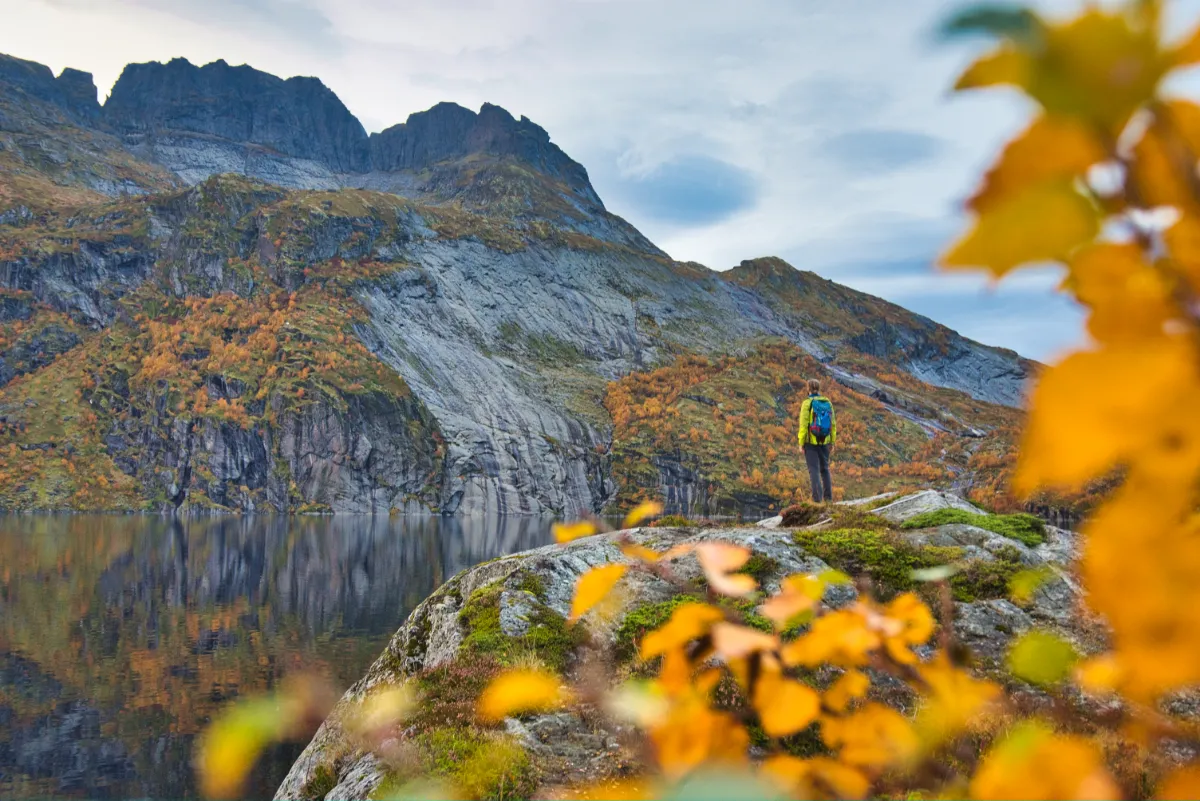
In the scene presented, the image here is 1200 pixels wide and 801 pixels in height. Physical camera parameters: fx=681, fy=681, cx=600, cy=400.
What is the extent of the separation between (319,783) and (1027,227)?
7.34m

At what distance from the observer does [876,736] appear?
3.50 ft

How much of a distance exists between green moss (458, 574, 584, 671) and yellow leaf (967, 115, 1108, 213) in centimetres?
637

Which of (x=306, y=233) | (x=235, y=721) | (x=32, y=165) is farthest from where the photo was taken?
(x=32, y=165)

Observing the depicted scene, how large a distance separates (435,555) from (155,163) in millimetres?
205855

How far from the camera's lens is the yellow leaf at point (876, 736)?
100cm

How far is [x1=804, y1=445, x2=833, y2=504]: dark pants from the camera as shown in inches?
505

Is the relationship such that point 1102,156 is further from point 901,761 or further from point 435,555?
point 435,555

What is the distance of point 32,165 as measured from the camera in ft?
523

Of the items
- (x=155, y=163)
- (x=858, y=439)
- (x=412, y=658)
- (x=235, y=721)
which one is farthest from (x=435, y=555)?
(x=155, y=163)

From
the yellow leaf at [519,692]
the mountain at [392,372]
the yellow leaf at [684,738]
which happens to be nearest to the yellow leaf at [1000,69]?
the yellow leaf at [684,738]

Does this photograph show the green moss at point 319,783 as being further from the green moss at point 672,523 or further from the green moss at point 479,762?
the green moss at point 672,523

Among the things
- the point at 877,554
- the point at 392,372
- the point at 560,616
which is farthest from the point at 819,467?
the point at 392,372

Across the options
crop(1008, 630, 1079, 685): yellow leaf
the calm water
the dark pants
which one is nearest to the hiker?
the dark pants

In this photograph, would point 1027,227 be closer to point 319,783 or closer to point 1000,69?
point 1000,69
